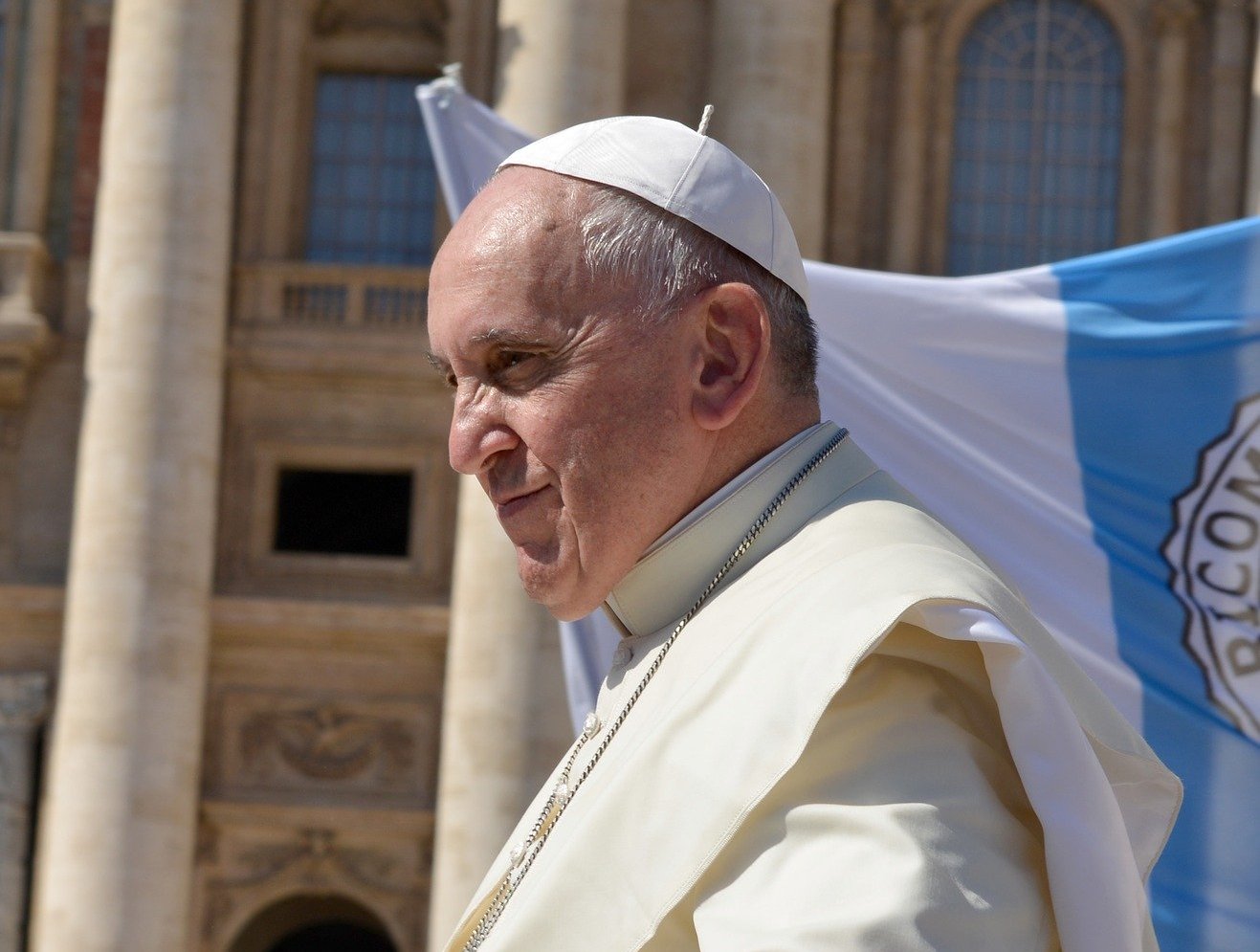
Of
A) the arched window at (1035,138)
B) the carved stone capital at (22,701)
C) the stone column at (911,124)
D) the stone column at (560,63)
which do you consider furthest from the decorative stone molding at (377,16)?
the carved stone capital at (22,701)

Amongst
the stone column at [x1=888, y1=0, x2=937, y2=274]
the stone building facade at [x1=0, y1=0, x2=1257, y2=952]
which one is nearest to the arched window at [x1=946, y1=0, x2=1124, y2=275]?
the stone building facade at [x1=0, y1=0, x2=1257, y2=952]

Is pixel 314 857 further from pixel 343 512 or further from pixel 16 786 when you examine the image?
pixel 343 512

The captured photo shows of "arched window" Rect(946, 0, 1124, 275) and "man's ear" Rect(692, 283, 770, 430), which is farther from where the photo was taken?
"arched window" Rect(946, 0, 1124, 275)

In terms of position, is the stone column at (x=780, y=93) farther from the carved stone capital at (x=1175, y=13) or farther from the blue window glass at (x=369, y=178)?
the carved stone capital at (x=1175, y=13)

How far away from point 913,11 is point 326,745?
319 inches

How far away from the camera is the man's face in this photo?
1.84 m

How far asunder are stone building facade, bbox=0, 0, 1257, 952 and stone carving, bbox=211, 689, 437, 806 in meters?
0.03

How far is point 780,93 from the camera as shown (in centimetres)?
1566

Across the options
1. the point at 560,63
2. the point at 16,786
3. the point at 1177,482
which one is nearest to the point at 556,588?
the point at 1177,482

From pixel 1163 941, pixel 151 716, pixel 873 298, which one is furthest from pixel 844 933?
pixel 151 716

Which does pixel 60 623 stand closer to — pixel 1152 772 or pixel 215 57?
pixel 215 57

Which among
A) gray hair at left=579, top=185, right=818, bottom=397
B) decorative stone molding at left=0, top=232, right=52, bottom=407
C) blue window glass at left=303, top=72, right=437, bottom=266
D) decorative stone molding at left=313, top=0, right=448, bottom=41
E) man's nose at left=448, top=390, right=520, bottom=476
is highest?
decorative stone molding at left=313, top=0, right=448, bottom=41

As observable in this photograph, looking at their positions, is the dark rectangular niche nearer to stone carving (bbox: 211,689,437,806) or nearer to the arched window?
stone carving (bbox: 211,689,437,806)

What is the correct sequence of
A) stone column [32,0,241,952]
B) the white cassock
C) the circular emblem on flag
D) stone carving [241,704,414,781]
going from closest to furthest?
1. the white cassock
2. the circular emblem on flag
3. stone column [32,0,241,952]
4. stone carving [241,704,414,781]
